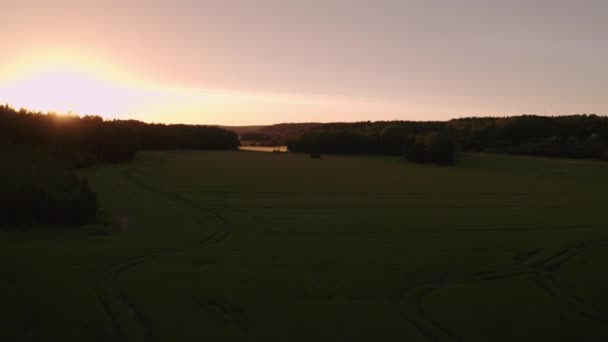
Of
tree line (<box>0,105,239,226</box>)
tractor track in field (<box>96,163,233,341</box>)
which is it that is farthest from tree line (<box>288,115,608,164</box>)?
tractor track in field (<box>96,163,233,341</box>)

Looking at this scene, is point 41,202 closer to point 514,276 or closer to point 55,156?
point 514,276

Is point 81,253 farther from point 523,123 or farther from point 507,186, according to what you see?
point 523,123

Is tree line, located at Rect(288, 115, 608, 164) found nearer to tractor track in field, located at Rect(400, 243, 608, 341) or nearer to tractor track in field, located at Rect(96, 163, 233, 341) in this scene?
tractor track in field, located at Rect(96, 163, 233, 341)

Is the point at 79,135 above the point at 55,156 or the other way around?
above

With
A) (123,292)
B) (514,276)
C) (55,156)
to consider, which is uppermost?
(55,156)

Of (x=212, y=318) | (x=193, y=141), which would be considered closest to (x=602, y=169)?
(x=212, y=318)

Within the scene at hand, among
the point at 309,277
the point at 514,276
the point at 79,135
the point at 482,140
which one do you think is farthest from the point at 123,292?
the point at 482,140
